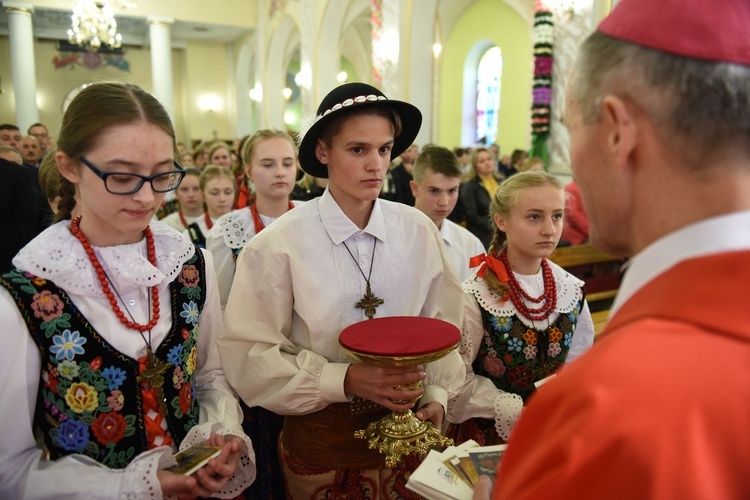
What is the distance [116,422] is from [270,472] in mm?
1060

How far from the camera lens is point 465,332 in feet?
7.63

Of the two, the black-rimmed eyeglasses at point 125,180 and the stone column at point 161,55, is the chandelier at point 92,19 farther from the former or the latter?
the black-rimmed eyeglasses at point 125,180

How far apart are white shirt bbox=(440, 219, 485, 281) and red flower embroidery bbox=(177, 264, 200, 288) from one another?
1942 millimetres

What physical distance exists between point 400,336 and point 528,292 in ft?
3.25

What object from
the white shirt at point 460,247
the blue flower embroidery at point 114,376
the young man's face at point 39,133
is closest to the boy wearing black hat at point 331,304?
the blue flower embroidery at point 114,376

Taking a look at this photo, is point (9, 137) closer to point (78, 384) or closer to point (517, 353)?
point (78, 384)

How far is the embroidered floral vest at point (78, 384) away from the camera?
1441 millimetres

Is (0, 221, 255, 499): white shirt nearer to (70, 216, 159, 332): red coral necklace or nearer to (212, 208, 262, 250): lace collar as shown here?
(70, 216, 159, 332): red coral necklace

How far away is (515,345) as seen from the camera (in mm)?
2311

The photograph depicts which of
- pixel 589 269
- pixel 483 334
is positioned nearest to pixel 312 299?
pixel 483 334

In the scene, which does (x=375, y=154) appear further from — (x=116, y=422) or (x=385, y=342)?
(x=116, y=422)

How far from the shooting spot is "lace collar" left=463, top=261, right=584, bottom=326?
2.35 meters

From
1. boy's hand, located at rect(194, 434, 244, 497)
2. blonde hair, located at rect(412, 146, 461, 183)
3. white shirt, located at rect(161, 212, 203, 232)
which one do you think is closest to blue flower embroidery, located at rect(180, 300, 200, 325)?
boy's hand, located at rect(194, 434, 244, 497)

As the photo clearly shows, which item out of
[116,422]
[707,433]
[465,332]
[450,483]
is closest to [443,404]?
[465,332]
